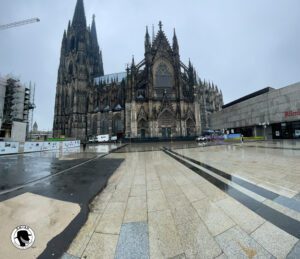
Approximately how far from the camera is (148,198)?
3.59 metres

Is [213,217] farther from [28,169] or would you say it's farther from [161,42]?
[161,42]

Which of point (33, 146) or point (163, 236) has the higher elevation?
point (33, 146)

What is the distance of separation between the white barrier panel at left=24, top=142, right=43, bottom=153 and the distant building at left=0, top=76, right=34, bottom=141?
2077 cm

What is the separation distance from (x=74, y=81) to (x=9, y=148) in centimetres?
4300

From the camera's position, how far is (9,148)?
1511cm

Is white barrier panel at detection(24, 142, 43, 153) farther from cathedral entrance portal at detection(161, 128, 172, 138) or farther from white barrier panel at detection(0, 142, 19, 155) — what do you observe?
cathedral entrance portal at detection(161, 128, 172, 138)

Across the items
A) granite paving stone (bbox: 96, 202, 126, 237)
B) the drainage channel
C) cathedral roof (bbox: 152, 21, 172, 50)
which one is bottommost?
granite paving stone (bbox: 96, 202, 126, 237)

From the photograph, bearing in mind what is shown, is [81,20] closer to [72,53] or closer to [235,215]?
[72,53]

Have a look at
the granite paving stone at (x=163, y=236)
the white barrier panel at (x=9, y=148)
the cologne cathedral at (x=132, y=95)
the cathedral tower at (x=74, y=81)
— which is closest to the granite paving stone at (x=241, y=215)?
the granite paving stone at (x=163, y=236)

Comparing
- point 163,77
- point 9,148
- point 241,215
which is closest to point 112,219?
point 241,215

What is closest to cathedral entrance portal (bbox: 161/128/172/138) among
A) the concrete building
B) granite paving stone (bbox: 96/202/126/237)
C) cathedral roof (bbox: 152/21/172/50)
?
the concrete building

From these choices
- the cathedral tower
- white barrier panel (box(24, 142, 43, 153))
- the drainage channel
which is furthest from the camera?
the cathedral tower

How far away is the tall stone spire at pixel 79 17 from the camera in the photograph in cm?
5662

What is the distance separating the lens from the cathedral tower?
167ft
